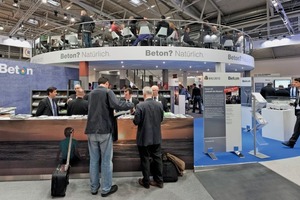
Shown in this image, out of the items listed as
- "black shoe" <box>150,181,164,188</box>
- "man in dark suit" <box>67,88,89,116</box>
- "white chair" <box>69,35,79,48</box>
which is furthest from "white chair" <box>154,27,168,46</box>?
"black shoe" <box>150,181,164,188</box>

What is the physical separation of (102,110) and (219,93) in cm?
243

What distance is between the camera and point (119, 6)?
1096cm

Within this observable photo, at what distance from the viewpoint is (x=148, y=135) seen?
2729 millimetres

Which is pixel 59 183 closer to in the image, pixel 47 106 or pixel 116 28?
pixel 47 106

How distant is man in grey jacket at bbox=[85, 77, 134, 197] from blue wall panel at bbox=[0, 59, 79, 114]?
221 inches

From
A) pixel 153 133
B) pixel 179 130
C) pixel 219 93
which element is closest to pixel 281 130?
pixel 219 93

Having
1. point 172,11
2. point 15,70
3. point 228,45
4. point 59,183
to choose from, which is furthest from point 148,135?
point 172,11

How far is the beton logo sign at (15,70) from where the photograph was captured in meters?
6.37

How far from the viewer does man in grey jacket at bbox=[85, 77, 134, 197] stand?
253cm

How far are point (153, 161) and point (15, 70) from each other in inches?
248

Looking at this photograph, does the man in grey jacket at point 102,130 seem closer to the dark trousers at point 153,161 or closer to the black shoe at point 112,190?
the black shoe at point 112,190

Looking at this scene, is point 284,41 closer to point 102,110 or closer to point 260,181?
point 260,181

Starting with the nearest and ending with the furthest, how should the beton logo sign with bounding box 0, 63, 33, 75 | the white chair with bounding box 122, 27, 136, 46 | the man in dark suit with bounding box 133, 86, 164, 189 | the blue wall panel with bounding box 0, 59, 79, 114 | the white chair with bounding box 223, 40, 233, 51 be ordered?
1. the man in dark suit with bounding box 133, 86, 164, 189
2. the beton logo sign with bounding box 0, 63, 33, 75
3. the blue wall panel with bounding box 0, 59, 79, 114
4. the white chair with bounding box 122, 27, 136, 46
5. the white chair with bounding box 223, 40, 233, 51

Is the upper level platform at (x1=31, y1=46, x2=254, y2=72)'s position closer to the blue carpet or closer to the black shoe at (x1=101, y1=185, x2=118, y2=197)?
the blue carpet
